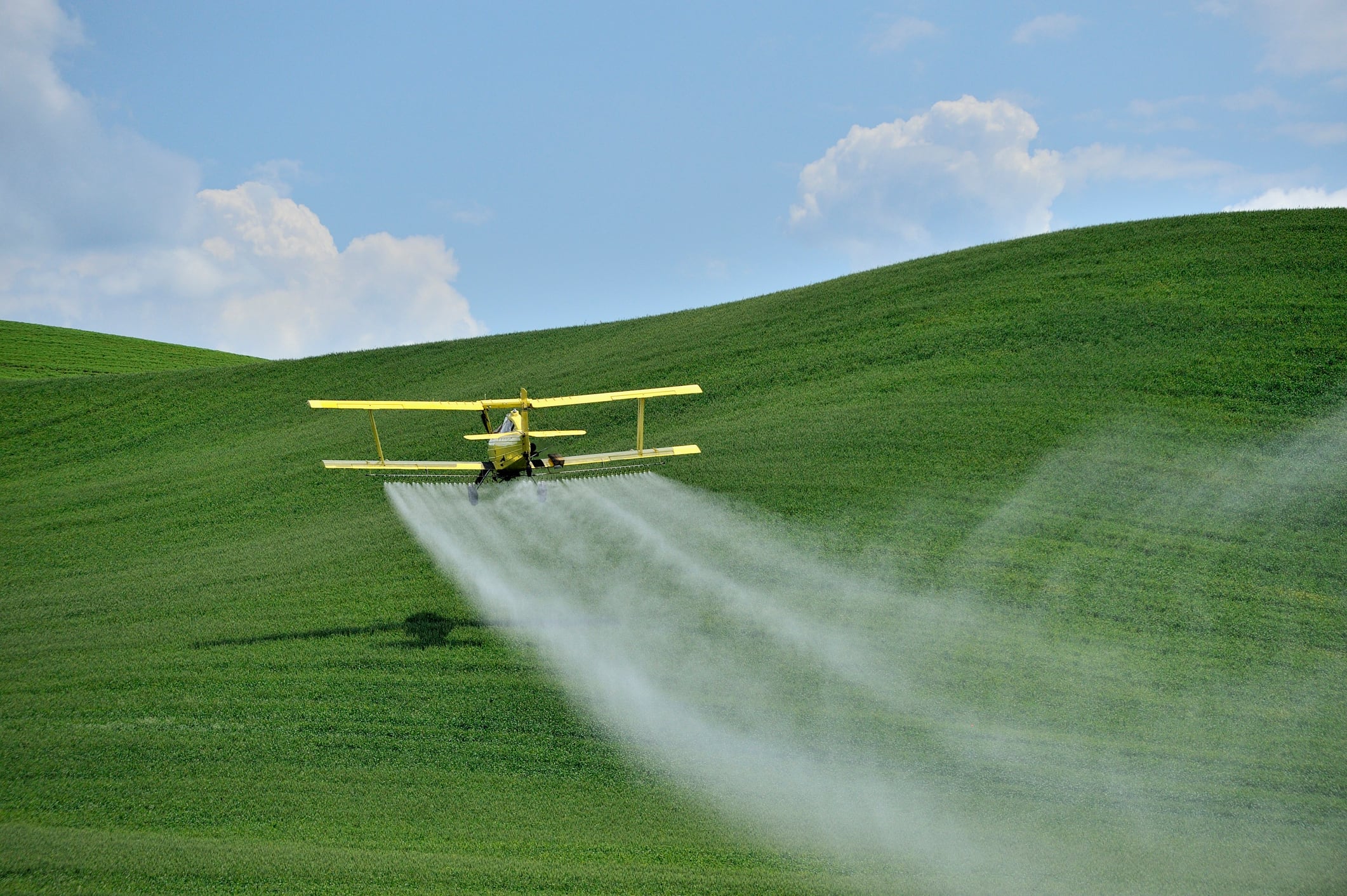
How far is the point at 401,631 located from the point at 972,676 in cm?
1554

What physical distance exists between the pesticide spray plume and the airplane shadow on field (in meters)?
1.21

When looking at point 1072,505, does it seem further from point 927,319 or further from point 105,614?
point 105,614

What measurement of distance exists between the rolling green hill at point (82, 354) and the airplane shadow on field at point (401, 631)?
5435 centimetres

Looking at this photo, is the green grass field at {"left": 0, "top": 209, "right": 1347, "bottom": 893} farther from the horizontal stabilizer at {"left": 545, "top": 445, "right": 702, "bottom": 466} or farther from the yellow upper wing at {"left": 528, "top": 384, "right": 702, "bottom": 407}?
the yellow upper wing at {"left": 528, "top": 384, "right": 702, "bottom": 407}

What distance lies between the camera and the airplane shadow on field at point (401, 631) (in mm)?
24047

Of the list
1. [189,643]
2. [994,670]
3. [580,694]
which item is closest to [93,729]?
[189,643]

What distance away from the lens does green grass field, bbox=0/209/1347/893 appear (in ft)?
56.1

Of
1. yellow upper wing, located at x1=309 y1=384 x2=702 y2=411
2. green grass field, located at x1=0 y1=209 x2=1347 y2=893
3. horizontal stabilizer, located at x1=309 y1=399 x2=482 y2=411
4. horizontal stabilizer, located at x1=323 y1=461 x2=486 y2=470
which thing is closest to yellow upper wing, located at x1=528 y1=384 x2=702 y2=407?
yellow upper wing, located at x1=309 y1=384 x2=702 y2=411

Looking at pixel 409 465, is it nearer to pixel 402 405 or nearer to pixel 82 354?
pixel 402 405

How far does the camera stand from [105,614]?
89.7 feet

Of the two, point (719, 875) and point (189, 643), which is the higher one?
point (189, 643)

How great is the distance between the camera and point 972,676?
71.3 feet

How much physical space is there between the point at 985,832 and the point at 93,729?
20.5 metres

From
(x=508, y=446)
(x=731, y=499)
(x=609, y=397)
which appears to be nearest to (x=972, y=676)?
(x=731, y=499)
